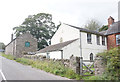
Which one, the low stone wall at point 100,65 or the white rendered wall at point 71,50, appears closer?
the low stone wall at point 100,65

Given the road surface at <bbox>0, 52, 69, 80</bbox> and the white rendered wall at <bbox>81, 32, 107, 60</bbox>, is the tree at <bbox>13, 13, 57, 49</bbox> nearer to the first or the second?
the white rendered wall at <bbox>81, 32, 107, 60</bbox>

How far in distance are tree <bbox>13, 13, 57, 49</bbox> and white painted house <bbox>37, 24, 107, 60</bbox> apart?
20067mm

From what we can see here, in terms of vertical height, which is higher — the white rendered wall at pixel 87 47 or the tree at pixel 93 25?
the tree at pixel 93 25

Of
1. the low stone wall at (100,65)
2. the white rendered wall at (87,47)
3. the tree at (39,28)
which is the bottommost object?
the low stone wall at (100,65)

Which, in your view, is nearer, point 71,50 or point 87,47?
point 71,50

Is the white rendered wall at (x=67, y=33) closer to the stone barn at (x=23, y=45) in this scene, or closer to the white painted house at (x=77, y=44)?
the white painted house at (x=77, y=44)

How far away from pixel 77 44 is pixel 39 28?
2595cm

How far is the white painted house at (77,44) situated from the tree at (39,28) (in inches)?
790

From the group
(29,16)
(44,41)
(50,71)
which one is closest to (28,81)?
(50,71)

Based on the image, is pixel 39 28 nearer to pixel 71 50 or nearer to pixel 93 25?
pixel 93 25

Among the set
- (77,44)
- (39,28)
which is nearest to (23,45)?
(39,28)

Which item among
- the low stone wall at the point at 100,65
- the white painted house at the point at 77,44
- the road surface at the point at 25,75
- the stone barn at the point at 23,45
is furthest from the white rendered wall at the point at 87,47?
the stone barn at the point at 23,45

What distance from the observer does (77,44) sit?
2052cm

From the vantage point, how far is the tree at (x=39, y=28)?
4366 cm
